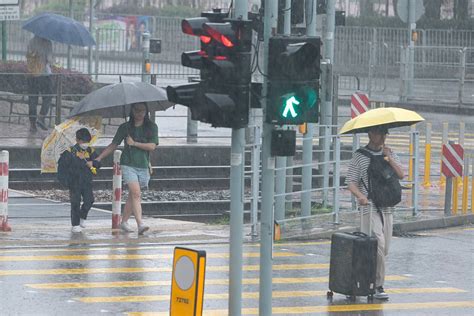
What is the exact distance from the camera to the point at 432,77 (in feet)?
125

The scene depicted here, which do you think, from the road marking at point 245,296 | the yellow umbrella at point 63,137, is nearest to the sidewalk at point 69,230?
the yellow umbrella at point 63,137

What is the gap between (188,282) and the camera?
9.15m

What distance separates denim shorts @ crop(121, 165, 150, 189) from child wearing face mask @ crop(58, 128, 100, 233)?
35 cm

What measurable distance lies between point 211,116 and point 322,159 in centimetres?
952

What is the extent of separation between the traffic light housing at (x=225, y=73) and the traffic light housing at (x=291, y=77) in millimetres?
195

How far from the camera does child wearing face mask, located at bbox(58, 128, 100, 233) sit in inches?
647

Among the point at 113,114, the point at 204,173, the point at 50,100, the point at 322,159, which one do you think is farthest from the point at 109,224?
the point at 50,100

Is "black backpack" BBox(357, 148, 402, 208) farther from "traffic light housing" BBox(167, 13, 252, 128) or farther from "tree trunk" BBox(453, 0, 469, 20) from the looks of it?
"tree trunk" BBox(453, 0, 469, 20)

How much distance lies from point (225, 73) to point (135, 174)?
6.69 m

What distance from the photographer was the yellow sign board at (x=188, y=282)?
9.05m

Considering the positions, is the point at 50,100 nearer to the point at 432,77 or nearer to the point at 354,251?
the point at 354,251

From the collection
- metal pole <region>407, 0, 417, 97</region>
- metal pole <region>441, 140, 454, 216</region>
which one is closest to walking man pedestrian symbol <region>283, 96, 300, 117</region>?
metal pole <region>441, 140, 454, 216</region>

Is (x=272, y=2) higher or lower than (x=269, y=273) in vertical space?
higher

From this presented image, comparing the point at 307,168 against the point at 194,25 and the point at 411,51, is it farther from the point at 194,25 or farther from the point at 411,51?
the point at 411,51
